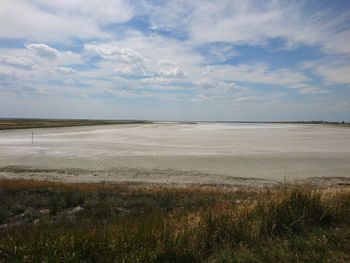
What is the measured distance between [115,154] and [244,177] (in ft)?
43.6

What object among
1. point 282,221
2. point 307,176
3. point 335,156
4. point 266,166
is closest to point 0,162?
point 266,166

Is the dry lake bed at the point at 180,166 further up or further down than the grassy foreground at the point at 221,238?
further down

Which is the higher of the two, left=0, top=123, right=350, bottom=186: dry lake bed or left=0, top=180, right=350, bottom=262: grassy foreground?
left=0, top=180, right=350, bottom=262: grassy foreground

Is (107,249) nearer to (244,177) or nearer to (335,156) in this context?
(244,177)

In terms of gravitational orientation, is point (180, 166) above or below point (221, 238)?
below

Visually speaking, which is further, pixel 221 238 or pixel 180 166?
pixel 180 166

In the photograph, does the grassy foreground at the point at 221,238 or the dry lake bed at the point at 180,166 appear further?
the dry lake bed at the point at 180,166

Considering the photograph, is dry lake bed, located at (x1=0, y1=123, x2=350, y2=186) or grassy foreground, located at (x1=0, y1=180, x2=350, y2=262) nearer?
grassy foreground, located at (x1=0, y1=180, x2=350, y2=262)

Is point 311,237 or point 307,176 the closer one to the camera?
point 311,237

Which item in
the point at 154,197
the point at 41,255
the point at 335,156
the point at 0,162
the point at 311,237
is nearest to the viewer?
the point at 41,255

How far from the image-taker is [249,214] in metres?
5.98

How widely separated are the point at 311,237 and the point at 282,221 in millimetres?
698

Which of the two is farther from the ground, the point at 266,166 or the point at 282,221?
the point at 282,221

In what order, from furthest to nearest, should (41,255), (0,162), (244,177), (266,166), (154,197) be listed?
(0,162), (266,166), (244,177), (154,197), (41,255)
